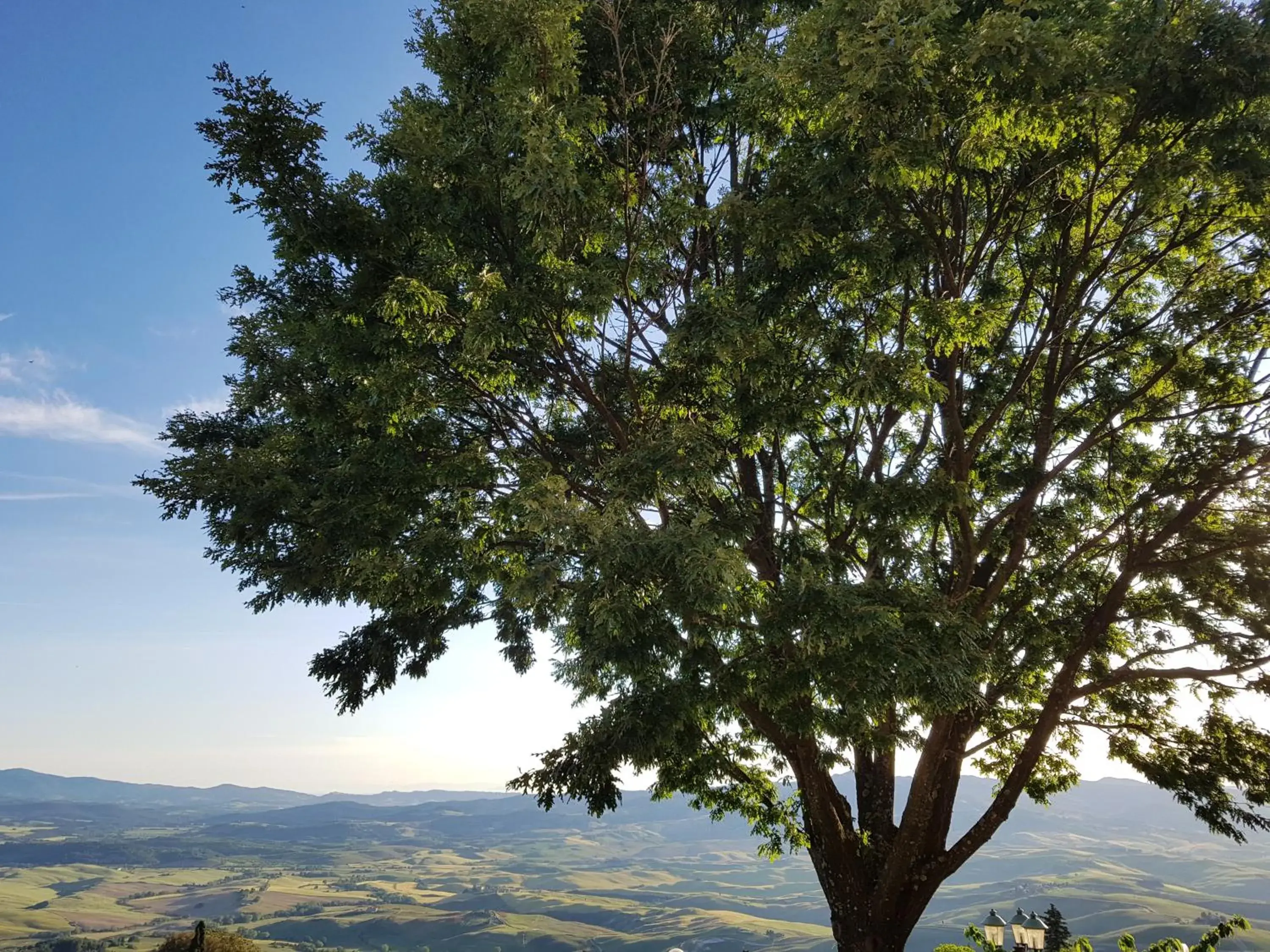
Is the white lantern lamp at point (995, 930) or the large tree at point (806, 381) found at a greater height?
the large tree at point (806, 381)

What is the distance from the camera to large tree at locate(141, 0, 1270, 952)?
23.0 feet

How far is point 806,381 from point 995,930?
12.6 m

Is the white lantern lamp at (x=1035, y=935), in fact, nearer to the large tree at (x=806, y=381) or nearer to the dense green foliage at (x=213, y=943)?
the large tree at (x=806, y=381)

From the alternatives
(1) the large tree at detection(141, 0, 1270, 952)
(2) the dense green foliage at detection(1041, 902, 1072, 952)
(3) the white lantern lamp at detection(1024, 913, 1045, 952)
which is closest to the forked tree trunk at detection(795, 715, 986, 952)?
Answer: (1) the large tree at detection(141, 0, 1270, 952)

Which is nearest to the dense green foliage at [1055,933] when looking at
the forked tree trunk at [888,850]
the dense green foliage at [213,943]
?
the forked tree trunk at [888,850]

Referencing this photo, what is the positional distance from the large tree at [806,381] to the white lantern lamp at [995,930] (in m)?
5.33

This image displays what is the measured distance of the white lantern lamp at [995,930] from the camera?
563 inches

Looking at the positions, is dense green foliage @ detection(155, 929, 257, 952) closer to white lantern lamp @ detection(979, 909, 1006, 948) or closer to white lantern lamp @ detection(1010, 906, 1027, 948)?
white lantern lamp @ detection(1010, 906, 1027, 948)

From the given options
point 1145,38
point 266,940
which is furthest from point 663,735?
point 266,940

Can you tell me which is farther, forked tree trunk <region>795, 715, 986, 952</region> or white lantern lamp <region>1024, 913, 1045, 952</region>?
white lantern lamp <region>1024, 913, 1045, 952</region>

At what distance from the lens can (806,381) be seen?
28.3 feet

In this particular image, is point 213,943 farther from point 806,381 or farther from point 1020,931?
point 1020,931

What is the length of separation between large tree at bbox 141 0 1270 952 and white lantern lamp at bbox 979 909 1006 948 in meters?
5.33

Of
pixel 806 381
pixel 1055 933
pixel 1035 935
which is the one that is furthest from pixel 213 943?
pixel 1055 933
